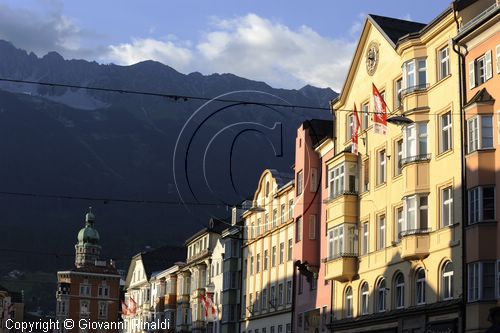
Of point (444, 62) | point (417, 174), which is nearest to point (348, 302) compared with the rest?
point (417, 174)

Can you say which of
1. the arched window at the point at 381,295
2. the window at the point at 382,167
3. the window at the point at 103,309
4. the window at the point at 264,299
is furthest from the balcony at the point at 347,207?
the window at the point at 103,309

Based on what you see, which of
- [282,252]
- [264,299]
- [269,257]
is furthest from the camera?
[264,299]

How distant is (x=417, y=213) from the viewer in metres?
46.2

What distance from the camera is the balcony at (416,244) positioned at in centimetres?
4587

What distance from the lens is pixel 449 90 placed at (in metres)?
45.2

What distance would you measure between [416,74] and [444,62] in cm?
208

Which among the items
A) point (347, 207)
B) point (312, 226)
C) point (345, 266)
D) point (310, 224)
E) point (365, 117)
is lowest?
point (345, 266)

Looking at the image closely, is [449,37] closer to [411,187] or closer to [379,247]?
[411,187]

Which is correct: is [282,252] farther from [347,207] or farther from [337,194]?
[347,207]

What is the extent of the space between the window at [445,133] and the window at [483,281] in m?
6.40

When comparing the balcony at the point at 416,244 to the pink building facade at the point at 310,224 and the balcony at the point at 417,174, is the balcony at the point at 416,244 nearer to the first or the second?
the balcony at the point at 417,174

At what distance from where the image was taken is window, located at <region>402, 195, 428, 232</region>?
152ft

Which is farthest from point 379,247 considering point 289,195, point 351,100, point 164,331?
point 164,331

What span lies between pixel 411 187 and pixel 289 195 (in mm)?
25528
